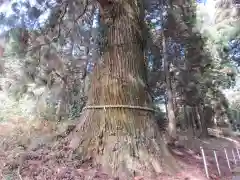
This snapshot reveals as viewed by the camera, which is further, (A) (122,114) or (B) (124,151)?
(A) (122,114)

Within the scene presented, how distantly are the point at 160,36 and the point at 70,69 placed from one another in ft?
13.3

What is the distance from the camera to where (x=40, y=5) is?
21.4 feet

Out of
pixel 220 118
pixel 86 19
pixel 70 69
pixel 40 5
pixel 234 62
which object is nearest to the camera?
pixel 40 5

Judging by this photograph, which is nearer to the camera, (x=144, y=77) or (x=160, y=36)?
(x=144, y=77)

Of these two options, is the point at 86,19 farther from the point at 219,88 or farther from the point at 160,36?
the point at 219,88

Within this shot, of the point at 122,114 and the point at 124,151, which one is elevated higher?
the point at 122,114

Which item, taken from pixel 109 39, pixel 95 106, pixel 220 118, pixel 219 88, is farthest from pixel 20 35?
pixel 220 118

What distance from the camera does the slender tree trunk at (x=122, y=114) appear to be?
4.46 metres

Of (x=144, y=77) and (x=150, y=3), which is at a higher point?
(x=150, y=3)

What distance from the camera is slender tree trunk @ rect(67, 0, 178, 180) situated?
14.6 ft

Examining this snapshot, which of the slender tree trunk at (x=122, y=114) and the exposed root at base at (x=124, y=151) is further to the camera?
the slender tree trunk at (x=122, y=114)

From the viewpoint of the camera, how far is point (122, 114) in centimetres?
477

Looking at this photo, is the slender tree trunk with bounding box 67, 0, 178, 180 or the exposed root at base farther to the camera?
the slender tree trunk with bounding box 67, 0, 178, 180

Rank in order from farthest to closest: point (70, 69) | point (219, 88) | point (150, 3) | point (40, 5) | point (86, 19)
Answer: point (219, 88), point (150, 3), point (70, 69), point (86, 19), point (40, 5)
